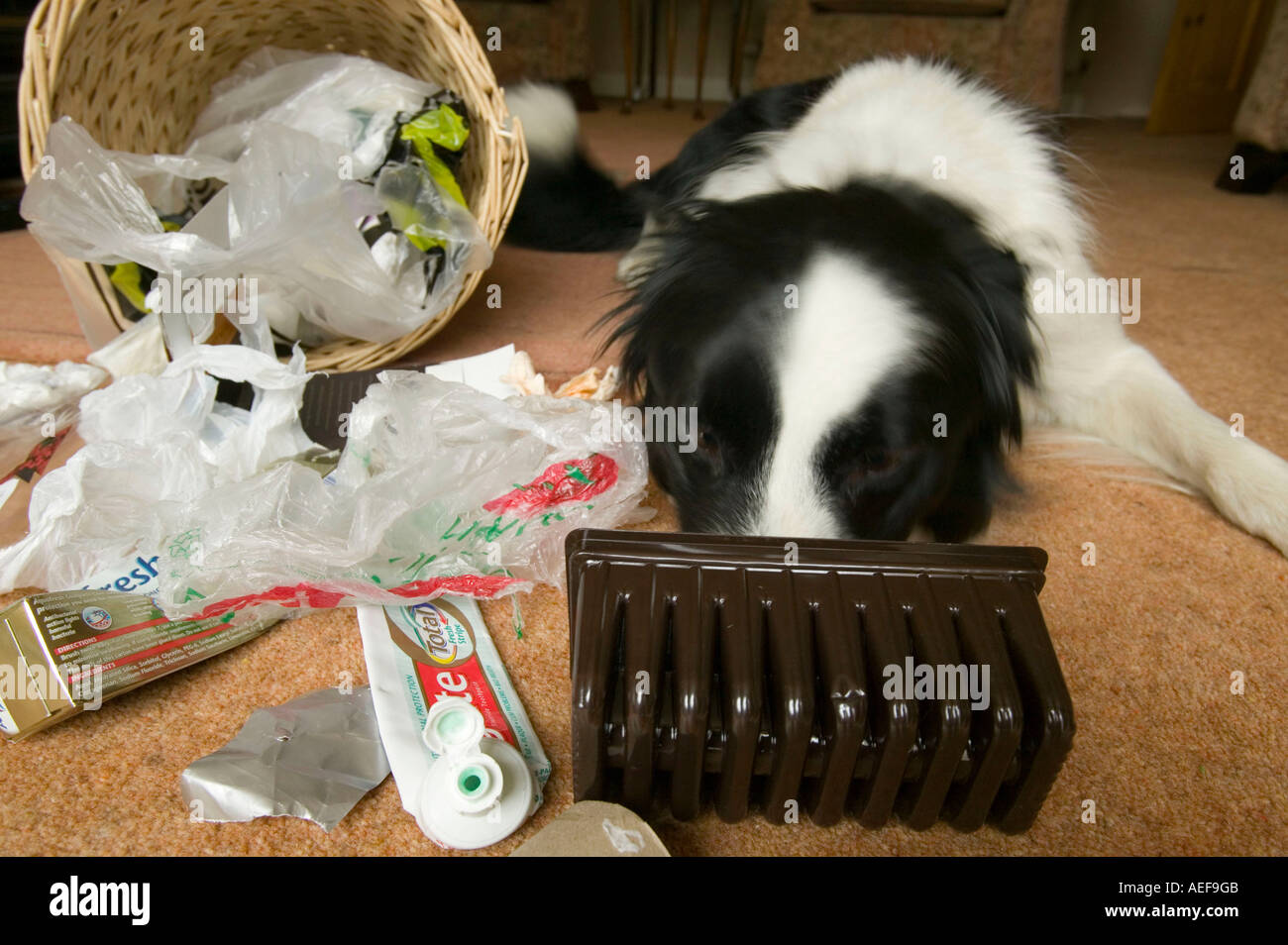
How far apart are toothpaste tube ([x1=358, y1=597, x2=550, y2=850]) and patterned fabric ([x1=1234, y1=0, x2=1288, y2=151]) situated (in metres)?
3.26

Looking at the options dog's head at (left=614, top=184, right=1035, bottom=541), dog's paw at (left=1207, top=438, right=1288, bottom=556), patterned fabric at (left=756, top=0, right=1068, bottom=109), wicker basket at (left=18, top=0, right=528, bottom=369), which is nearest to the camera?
dog's head at (left=614, top=184, right=1035, bottom=541)

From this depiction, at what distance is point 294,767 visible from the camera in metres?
0.79

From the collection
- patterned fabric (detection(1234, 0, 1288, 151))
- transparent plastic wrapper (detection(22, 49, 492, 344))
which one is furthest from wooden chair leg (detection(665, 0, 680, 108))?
transparent plastic wrapper (detection(22, 49, 492, 344))

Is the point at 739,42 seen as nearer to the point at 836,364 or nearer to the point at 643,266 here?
the point at 643,266

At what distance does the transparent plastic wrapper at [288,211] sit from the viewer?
3.97 ft

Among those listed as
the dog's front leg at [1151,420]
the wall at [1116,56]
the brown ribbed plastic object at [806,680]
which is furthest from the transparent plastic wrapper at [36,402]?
the wall at [1116,56]

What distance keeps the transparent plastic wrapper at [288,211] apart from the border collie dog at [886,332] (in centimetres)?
42

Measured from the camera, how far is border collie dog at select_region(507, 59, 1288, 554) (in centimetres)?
94

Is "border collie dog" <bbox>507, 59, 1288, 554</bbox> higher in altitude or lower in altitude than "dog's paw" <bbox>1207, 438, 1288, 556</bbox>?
higher

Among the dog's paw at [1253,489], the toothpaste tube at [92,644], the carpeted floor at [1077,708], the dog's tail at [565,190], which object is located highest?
the dog's tail at [565,190]

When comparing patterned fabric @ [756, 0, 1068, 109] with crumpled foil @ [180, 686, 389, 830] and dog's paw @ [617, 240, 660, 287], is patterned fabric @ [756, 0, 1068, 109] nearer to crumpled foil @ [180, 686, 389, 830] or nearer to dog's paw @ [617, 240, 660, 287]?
dog's paw @ [617, 240, 660, 287]

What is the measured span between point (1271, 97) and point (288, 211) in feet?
10.5

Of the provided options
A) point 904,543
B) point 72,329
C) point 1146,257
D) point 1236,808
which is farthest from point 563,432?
point 1146,257

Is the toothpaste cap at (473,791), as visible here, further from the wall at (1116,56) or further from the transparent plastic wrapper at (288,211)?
the wall at (1116,56)
